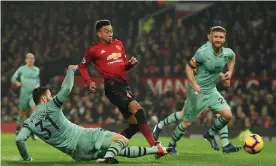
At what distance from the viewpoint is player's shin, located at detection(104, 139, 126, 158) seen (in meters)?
9.43

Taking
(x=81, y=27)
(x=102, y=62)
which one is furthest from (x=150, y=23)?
(x=102, y=62)

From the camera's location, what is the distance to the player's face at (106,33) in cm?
1087

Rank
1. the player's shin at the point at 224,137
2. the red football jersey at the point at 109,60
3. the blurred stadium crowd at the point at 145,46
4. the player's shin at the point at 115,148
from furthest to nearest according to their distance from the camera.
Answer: the blurred stadium crowd at the point at 145,46 < the player's shin at the point at 224,137 < the red football jersey at the point at 109,60 < the player's shin at the point at 115,148

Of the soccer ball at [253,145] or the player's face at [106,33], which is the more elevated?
the player's face at [106,33]

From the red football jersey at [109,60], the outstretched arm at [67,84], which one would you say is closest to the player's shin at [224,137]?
the red football jersey at [109,60]

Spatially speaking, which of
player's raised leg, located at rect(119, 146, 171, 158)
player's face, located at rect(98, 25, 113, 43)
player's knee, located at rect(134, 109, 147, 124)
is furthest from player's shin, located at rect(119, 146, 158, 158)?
player's face, located at rect(98, 25, 113, 43)

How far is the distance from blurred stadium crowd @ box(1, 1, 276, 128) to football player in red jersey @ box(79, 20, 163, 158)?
11634mm

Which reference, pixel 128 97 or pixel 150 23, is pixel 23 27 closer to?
pixel 150 23

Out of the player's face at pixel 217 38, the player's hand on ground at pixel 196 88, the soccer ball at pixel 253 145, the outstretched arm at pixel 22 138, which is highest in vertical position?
the player's face at pixel 217 38

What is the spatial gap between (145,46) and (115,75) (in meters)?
17.3

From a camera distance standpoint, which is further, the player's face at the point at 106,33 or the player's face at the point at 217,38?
the player's face at the point at 217,38

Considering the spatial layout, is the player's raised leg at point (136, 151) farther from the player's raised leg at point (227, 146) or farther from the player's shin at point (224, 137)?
the player's shin at point (224, 137)

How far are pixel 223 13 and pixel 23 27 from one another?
8910 mm

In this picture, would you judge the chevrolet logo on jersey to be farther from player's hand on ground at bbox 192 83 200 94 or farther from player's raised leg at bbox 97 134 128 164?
player's raised leg at bbox 97 134 128 164
